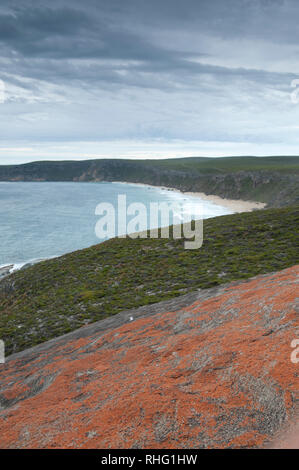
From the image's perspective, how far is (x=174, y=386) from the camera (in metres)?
6.73

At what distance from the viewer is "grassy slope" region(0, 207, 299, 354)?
1847cm

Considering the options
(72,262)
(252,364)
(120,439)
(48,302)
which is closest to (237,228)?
(72,262)

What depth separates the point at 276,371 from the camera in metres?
6.17

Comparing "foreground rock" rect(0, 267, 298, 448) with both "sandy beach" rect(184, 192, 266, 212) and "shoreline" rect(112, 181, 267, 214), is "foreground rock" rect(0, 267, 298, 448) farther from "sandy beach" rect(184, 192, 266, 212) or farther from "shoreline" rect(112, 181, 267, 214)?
"sandy beach" rect(184, 192, 266, 212)

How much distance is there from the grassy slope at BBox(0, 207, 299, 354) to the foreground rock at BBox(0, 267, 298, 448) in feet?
21.9

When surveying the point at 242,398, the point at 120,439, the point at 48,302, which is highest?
the point at 242,398

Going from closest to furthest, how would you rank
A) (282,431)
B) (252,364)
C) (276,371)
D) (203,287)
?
(282,431)
(276,371)
(252,364)
(203,287)

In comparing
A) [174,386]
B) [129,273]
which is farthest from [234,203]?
[174,386]

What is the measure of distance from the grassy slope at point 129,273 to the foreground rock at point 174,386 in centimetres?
668

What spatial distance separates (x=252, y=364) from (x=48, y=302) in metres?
17.7

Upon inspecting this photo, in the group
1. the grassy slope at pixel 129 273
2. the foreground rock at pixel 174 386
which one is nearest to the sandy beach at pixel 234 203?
the grassy slope at pixel 129 273

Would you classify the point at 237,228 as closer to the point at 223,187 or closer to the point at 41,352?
the point at 41,352

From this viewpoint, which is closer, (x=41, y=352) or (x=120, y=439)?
(x=120, y=439)

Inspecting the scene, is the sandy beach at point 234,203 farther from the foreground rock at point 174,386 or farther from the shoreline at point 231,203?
the foreground rock at point 174,386
